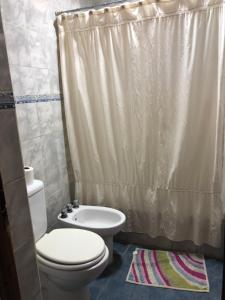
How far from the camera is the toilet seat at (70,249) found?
1439mm

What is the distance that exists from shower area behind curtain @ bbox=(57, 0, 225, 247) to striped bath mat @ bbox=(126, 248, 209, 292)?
6.3 inches

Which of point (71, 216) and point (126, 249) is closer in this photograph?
point (71, 216)

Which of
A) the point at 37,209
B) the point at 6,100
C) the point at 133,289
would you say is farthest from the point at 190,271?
the point at 6,100

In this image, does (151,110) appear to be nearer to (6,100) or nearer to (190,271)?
(190,271)

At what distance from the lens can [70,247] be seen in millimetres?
1556

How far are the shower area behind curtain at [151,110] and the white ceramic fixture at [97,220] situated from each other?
0.19 meters

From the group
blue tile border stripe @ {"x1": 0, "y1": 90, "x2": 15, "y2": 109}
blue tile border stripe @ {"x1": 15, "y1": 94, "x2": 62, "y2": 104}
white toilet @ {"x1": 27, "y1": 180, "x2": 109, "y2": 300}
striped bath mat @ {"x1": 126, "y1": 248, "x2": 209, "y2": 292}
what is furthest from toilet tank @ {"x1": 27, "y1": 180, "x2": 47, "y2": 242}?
blue tile border stripe @ {"x1": 0, "y1": 90, "x2": 15, "y2": 109}

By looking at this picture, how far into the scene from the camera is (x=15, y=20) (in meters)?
1.65

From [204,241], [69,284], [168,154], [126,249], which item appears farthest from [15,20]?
[204,241]

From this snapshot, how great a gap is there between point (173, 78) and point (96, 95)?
0.62 metres

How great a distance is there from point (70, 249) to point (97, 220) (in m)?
0.59

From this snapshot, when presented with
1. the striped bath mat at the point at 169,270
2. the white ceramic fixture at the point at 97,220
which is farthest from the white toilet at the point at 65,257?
the striped bath mat at the point at 169,270

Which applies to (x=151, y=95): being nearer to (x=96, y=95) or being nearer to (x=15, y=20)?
(x=96, y=95)

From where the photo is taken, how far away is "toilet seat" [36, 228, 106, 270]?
1439 millimetres
